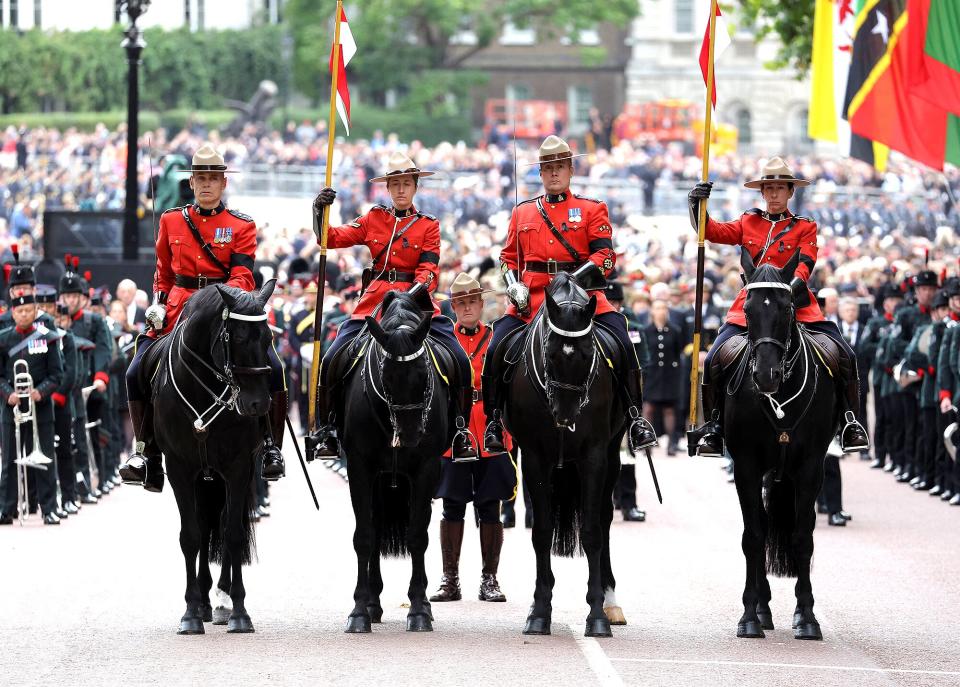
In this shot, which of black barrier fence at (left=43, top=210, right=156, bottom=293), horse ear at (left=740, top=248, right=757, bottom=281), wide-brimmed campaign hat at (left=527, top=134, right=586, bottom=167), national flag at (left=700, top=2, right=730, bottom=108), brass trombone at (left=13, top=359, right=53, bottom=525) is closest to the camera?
horse ear at (left=740, top=248, right=757, bottom=281)

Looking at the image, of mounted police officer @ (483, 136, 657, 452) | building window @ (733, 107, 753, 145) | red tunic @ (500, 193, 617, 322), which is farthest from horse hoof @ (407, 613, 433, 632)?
building window @ (733, 107, 753, 145)

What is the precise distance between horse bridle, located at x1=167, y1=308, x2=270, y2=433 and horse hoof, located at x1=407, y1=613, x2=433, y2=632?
164 cm

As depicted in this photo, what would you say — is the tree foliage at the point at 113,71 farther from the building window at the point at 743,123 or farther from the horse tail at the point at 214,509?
the horse tail at the point at 214,509

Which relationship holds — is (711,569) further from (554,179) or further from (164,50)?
(164,50)

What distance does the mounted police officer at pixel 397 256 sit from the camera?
1258 cm

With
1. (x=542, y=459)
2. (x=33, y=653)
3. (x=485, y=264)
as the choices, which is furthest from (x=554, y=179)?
(x=485, y=264)

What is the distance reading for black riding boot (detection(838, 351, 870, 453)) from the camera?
12.4m

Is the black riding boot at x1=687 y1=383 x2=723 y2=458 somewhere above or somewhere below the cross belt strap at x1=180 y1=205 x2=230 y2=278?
below

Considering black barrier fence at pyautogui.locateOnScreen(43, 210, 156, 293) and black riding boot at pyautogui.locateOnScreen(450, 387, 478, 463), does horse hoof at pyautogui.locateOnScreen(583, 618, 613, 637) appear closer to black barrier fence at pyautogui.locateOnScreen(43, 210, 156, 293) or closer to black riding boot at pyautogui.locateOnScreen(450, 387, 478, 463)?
black riding boot at pyautogui.locateOnScreen(450, 387, 478, 463)

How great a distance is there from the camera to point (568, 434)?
39.5 ft

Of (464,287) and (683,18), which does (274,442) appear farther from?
(683,18)

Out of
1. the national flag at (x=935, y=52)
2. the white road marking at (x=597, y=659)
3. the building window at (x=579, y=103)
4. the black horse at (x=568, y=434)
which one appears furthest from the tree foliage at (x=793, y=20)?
the building window at (x=579, y=103)

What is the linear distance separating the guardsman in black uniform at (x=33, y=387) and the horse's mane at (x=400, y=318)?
6503mm

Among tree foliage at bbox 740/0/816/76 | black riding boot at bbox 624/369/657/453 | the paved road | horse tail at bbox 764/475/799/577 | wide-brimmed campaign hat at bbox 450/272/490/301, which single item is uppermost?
tree foliage at bbox 740/0/816/76
